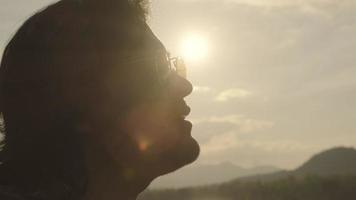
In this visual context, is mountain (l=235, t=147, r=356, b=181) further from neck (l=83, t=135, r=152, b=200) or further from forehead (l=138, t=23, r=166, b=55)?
neck (l=83, t=135, r=152, b=200)

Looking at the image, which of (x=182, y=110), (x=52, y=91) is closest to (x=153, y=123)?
(x=182, y=110)

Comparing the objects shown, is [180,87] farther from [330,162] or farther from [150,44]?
[330,162]

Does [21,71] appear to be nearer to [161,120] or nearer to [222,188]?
[161,120]

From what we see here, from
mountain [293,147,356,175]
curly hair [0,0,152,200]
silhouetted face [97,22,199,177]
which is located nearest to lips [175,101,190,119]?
silhouetted face [97,22,199,177]

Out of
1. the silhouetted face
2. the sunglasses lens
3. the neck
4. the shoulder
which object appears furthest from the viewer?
the sunglasses lens

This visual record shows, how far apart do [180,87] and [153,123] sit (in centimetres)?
29

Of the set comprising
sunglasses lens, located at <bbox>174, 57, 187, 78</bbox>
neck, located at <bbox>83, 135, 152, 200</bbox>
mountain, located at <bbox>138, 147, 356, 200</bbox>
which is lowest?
mountain, located at <bbox>138, 147, 356, 200</bbox>

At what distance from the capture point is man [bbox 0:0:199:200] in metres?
3.41

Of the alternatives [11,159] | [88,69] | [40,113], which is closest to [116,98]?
[88,69]

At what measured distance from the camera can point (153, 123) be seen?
12.5 ft

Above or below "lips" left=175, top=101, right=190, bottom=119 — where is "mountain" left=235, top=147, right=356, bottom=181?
below

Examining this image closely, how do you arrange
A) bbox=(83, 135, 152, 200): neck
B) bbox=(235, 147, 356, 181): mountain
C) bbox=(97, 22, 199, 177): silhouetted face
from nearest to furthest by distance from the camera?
bbox=(83, 135, 152, 200): neck < bbox=(97, 22, 199, 177): silhouetted face < bbox=(235, 147, 356, 181): mountain

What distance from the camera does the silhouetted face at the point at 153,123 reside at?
369cm

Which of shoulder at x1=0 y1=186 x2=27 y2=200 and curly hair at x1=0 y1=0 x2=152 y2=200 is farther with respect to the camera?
curly hair at x1=0 y1=0 x2=152 y2=200
